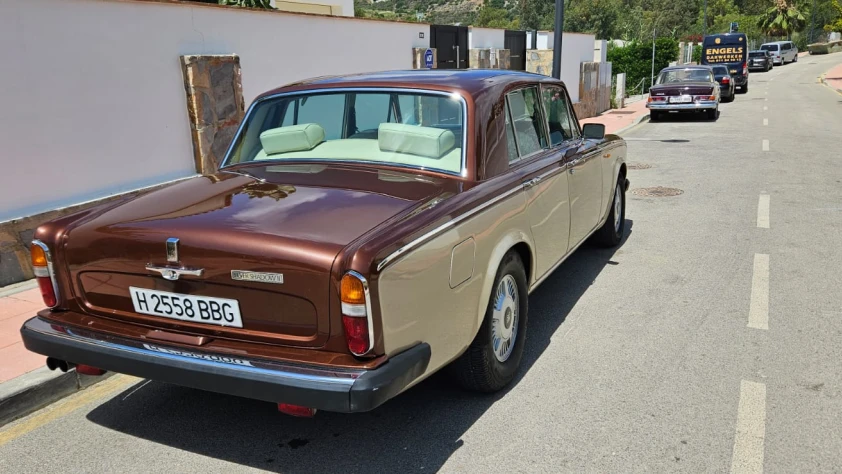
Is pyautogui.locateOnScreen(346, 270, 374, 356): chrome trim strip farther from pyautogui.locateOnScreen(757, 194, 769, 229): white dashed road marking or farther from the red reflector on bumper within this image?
pyautogui.locateOnScreen(757, 194, 769, 229): white dashed road marking

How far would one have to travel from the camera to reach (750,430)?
11.6 ft

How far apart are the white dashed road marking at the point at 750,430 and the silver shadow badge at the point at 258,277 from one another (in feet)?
7.21

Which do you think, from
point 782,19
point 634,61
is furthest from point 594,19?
point 634,61

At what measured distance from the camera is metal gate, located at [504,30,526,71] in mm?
17141

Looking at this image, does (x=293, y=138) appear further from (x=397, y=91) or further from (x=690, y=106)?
(x=690, y=106)

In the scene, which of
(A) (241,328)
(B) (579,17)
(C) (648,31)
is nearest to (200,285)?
(A) (241,328)

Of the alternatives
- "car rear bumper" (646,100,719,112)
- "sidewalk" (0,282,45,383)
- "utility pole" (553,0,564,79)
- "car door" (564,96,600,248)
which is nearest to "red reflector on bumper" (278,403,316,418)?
"sidewalk" (0,282,45,383)

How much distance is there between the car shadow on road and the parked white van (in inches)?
2468

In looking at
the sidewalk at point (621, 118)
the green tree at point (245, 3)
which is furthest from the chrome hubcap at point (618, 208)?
the sidewalk at point (621, 118)

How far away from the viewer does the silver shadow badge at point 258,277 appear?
114 inches

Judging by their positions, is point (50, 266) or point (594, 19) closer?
point (50, 266)

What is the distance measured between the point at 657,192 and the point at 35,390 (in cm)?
818

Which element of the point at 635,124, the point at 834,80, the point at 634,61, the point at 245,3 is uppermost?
the point at 245,3

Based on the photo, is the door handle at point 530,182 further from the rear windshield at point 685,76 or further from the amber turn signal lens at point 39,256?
the rear windshield at point 685,76
